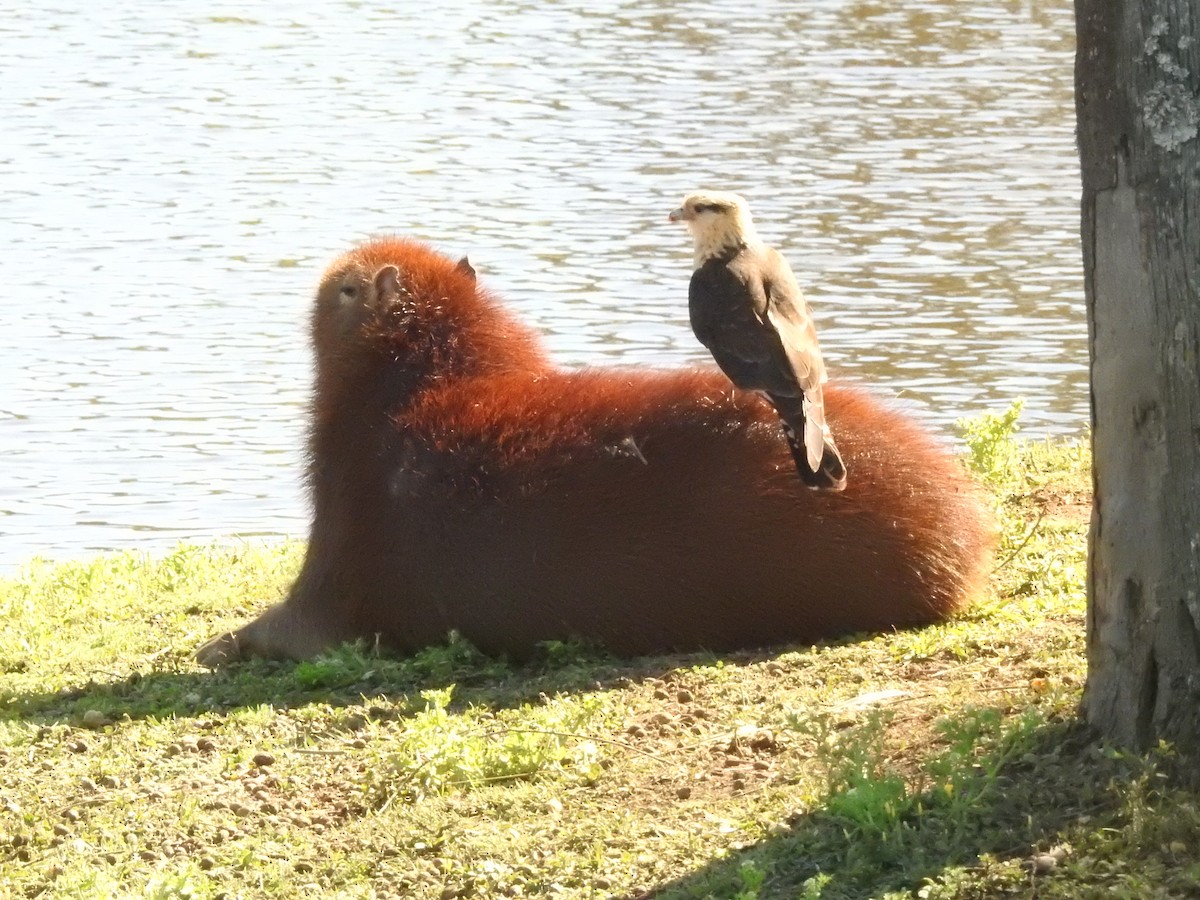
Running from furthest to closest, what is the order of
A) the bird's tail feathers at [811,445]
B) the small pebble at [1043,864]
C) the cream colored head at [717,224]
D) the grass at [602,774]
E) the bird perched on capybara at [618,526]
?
the cream colored head at [717,224] → the bird perched on capybara at [618,526] → the bird's tail feathers at [811,445] → the grass at [602,774] → the small pebble at [1043,864]

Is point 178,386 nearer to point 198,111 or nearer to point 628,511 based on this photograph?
point 628,511

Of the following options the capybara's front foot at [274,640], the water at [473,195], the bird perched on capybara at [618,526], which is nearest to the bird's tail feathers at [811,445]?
the bird perched on capybara at [618,526]

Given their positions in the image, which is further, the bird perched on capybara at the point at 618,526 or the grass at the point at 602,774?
the bird perched on capybara at the point at 618,526

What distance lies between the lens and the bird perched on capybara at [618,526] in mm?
5371

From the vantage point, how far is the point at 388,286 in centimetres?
601

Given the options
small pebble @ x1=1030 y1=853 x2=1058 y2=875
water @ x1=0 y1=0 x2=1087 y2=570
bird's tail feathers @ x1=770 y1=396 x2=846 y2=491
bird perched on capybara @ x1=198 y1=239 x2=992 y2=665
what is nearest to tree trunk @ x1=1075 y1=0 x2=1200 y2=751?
small pebble @ x1=1030 y1=853 x2=1058 y2=875

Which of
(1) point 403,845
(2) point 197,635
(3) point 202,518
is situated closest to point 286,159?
(3) point 202,518

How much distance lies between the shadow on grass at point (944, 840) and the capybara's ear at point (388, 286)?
8.76 ft

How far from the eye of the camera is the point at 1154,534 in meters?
3.78

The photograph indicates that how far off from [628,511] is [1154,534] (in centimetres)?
192

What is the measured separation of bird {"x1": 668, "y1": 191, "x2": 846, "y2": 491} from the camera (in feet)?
17.2

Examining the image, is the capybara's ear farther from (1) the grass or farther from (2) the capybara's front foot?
(1) the grass

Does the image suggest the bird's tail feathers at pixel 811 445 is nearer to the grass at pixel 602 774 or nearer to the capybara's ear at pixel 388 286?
the grass at pixel 602 774

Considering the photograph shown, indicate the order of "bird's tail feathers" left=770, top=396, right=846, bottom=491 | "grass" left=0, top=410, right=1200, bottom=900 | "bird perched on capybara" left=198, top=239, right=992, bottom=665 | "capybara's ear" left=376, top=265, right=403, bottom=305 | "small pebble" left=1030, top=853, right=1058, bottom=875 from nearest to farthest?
"small pebble" left=1030, top=853, right=1058, bottom=875
"grass" left=0, top=410, right=1200, bottom=900
"bird's tail feathers" left=770, top=396, right=846, bottom=491
"bird perched on capybara" left=198, top=239, right=992, bottom=665
"capybara's ear" left=376, top=265, right=403, bottom=305
